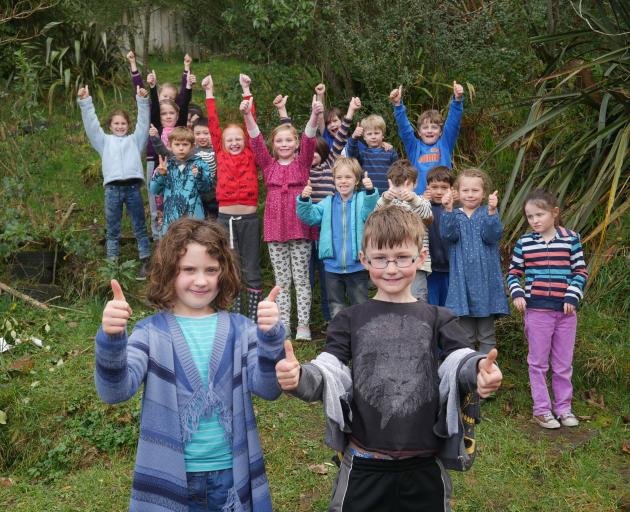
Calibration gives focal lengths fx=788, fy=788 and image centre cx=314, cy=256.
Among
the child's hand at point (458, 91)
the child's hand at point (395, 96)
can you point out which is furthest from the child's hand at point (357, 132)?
the child's hand at point (458, 91)

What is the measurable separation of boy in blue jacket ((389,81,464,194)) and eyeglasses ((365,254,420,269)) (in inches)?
133

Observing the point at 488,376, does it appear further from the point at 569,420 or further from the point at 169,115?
the point at 169,115

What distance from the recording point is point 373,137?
648cm

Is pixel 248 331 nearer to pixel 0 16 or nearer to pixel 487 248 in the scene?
pixel 487 248

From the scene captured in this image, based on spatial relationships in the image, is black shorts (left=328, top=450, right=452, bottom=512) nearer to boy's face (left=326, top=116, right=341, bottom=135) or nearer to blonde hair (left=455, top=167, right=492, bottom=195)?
blonde hair (left=455, top=167, right=492, bottom=195)

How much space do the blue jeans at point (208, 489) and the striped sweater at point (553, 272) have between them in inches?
104

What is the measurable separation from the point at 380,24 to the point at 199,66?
7.08 metres

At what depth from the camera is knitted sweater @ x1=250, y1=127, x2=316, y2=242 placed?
20.1 ft

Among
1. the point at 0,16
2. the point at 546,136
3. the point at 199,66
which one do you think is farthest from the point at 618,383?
the point at 199,66

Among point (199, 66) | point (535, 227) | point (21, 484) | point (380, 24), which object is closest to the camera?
point (21, 484)

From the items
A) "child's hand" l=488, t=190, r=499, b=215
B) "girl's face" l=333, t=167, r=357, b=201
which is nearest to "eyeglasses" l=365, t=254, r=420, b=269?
"child's hand" l=488, t=190, r=499, b=215

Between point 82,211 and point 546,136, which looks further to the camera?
point 82,211

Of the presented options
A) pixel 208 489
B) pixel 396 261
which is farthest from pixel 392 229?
pixel 208 489

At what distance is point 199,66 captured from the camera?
1374 cm
